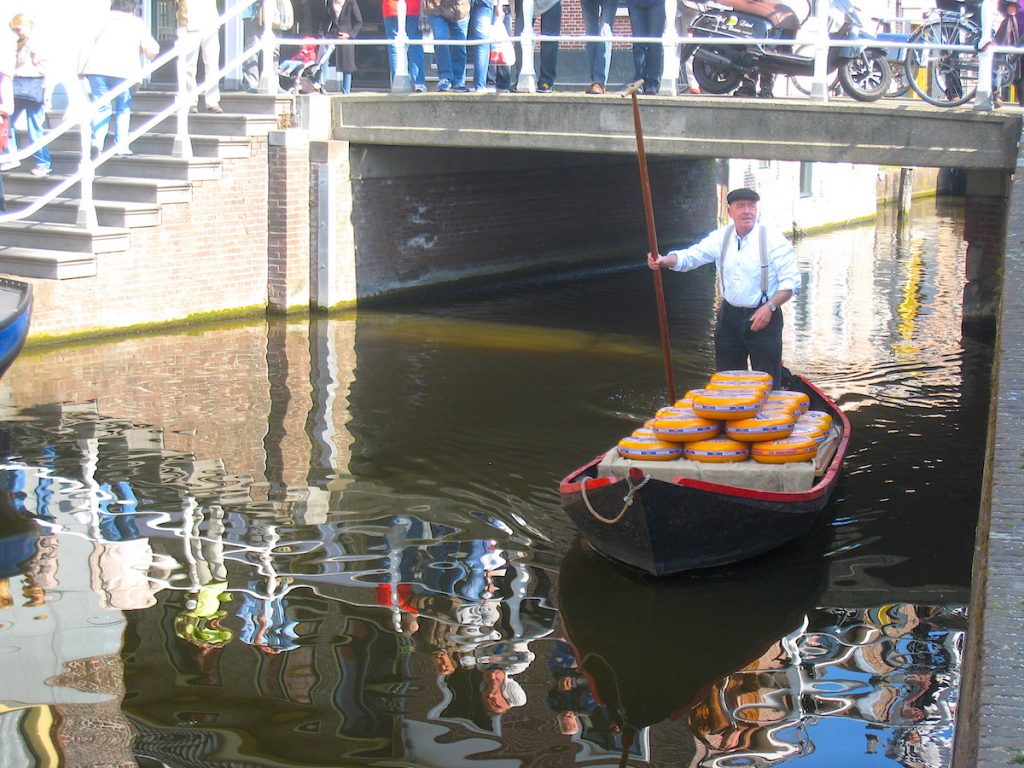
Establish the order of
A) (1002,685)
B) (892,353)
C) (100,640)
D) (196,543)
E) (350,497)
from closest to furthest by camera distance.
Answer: (1002,685)
(100,640)
(196,543)
(350,497)
(892,353)

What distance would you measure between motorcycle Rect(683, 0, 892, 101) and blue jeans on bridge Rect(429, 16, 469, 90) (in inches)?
98.1

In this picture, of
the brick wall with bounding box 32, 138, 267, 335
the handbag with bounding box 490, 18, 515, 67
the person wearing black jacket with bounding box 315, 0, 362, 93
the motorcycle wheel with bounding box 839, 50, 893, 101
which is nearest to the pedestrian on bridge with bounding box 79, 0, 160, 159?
the brick wall with bounding box 32, 138, 267, 335

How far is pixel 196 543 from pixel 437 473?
1.97 m

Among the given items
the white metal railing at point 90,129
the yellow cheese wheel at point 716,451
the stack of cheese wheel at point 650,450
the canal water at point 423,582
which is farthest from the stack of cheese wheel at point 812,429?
the white metal railing at point 90,129

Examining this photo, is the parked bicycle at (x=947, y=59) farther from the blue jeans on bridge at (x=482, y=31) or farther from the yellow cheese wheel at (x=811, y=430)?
the yellow cheese wheel at (x=811, y=430)

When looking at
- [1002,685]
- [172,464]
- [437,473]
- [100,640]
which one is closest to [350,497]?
[437,473]

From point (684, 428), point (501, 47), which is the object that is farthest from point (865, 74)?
point (684, 428)

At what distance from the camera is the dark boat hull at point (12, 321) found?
1009cm

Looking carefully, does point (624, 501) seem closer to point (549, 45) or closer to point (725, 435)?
point (725, 435)

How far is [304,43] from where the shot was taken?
48.5ft

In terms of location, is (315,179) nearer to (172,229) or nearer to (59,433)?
(172,229)

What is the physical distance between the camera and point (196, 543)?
7.82 m

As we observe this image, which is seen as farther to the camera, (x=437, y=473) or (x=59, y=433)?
(x=59, y=433)

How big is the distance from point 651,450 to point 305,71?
1010 centimetres
